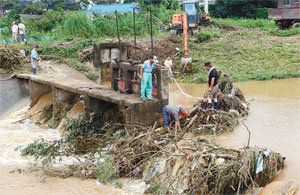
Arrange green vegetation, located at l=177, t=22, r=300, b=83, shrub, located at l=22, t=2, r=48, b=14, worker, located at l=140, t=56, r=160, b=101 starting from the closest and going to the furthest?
1. worker, located at l=140, t=56, r=160, b=101
2. green vegetation, located at l=177, t=22, r=300, b=83
3. shrub, located at l=22, t=2, r=48, b=14

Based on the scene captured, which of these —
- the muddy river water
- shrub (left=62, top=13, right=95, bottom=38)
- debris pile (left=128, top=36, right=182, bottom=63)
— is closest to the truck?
debris pile (left=128, top=36, right=182, bottom=63)

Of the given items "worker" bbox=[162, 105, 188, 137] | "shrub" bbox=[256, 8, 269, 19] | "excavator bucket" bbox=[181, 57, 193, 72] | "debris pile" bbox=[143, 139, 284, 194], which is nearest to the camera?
"debris pile" bbox=[143, 139, 284, 194]

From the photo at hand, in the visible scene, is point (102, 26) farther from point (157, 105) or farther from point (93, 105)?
point (157, 105)

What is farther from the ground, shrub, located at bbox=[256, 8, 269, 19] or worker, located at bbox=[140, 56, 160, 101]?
shrub, located at bbox=[256, 8, 269, 19]

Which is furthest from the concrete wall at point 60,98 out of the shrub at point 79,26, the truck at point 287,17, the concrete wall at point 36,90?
the truck at point 287,17

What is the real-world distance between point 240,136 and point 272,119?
220 cm

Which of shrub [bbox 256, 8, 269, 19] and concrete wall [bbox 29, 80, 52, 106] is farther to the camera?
shrub [bbox 256, 8, 269, 19]

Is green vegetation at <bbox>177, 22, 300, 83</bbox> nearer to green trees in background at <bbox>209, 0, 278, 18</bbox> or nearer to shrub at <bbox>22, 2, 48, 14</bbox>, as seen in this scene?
green trees in background at <bbox>209, 0, 278, 18</bbox>

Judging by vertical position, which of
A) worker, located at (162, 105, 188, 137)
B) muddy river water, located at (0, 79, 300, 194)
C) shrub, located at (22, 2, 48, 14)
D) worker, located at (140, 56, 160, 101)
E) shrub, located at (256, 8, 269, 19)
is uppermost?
shrub, located at (22, 2, 48, 14)

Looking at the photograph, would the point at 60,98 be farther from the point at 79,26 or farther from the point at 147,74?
Answer: the point at 79,26

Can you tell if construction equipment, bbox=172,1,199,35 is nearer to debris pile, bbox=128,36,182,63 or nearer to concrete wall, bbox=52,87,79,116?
debris pile, bbox=128,36,182,63

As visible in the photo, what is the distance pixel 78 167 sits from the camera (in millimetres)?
10016

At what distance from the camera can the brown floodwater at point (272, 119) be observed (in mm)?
9477

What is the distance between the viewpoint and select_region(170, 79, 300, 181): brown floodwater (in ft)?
31.1
